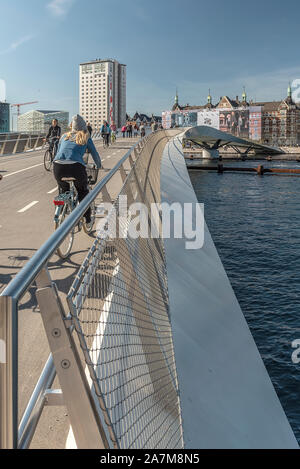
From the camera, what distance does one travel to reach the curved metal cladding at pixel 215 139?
210 ft

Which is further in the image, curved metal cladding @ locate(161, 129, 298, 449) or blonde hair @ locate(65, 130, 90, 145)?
blonde hair @ locate(65, 130, 90, 145)

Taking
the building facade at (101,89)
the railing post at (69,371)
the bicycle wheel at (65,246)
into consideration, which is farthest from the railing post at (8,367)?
the building facade at (101,89)

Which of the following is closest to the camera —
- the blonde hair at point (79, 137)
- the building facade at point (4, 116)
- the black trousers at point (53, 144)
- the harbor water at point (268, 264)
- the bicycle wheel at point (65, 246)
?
the bicycle wheel at point (65, 246)

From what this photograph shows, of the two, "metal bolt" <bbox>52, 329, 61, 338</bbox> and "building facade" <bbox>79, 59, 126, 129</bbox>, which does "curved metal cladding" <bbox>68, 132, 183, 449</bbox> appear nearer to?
"metal bolt" <bbox>52, 329, 61, 338</bbox>

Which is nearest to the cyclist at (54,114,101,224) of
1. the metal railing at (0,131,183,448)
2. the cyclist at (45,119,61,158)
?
the metal railing at (0,131,183,448)

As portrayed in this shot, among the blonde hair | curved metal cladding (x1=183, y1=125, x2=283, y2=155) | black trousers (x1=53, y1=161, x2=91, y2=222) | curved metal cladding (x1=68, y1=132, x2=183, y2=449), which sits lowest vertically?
curved metal cladding (x1=68, y1=132, x2=183, y2=449)

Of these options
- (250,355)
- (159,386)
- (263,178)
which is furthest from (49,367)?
(263,178)

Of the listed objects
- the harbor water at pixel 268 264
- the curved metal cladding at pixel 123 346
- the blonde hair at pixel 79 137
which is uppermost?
the blonde hair at pixel 79 137

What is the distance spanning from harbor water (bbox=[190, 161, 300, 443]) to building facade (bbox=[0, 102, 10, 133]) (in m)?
153

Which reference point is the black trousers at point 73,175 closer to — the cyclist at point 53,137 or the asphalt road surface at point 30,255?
the asphalt road surface at point 30,255

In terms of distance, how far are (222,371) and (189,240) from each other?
20.4 feet

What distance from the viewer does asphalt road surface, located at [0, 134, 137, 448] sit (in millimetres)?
3334

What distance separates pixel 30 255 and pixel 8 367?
18.7ft
